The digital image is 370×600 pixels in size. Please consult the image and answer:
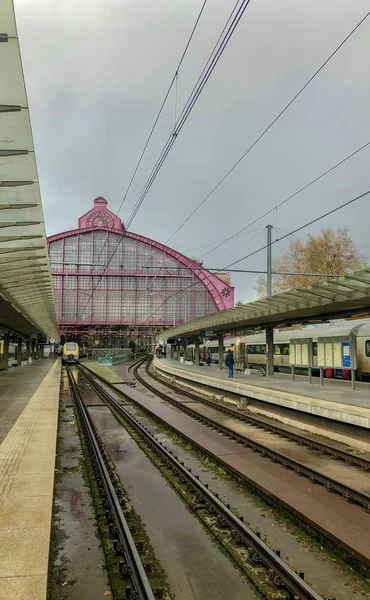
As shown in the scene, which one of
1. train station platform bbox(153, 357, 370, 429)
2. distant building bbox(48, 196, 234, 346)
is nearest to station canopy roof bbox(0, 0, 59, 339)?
train station platform bbox(153, 357, 370, 429)

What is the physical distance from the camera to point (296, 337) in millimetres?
27188

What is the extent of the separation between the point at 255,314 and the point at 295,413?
5657mm

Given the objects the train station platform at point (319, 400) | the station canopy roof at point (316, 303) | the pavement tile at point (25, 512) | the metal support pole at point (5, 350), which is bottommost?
the pavement tile at point (25, 512)

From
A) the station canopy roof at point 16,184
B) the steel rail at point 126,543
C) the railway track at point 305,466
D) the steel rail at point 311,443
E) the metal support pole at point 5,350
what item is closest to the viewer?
the station canopy roof at point 16,184

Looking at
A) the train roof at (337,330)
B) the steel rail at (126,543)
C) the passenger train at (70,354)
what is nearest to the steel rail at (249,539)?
the steel rail at (126,543)

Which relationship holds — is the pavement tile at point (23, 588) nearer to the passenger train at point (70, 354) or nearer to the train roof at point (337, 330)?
the train roof at point (337, 330)

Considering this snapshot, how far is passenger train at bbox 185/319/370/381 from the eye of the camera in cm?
2103

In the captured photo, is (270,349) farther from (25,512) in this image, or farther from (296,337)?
(25,512)

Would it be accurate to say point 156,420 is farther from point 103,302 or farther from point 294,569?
point 103,302

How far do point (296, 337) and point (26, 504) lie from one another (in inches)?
910

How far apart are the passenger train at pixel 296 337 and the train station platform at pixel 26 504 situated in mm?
11406

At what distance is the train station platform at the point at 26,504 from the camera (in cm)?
400

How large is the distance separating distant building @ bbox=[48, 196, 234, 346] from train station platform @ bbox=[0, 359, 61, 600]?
63433 mm

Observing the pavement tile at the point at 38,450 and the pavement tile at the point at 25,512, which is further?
the pavement tile at the point at 38,450
